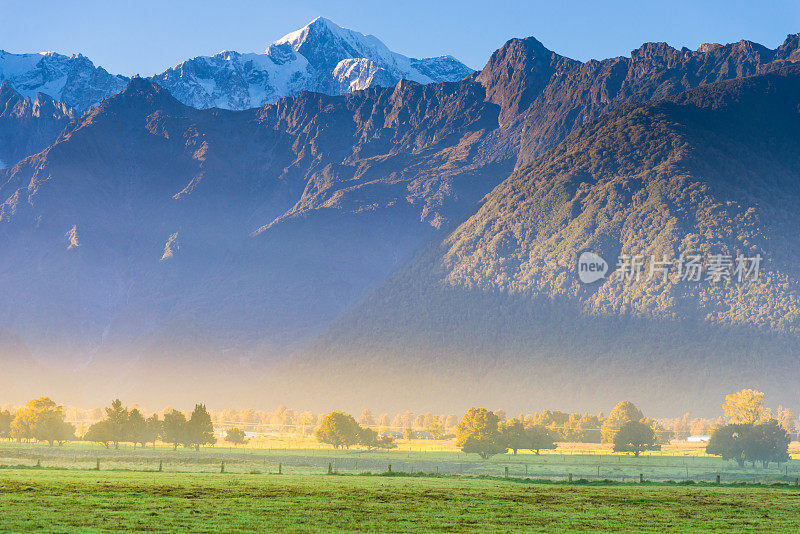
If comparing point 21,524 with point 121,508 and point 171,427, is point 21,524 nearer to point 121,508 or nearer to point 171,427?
point 121,508

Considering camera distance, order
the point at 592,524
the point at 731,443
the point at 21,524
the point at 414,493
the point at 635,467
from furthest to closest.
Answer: the point at 731,443 → the point at 635,467 → the point at 414,493 → the point at 592,524 → the point at 21,524

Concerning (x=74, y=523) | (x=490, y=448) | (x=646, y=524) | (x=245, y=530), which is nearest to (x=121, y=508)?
(x=74, y=523)

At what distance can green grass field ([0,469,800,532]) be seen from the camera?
155 ft

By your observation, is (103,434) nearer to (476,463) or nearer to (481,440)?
(481,440)

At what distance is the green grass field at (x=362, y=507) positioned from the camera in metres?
47.1

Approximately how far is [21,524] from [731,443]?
169 metres

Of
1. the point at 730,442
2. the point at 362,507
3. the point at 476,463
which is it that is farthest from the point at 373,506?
the point at 730,442

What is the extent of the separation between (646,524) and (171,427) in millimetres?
162302

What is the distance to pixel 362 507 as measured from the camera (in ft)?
188

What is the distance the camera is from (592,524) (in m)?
50.8

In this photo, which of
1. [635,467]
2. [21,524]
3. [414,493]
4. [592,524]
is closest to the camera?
[21,524]

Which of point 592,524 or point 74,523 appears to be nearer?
point 74,523

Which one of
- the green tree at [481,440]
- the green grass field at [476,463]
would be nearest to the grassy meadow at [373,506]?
the green grass field at [476,463]

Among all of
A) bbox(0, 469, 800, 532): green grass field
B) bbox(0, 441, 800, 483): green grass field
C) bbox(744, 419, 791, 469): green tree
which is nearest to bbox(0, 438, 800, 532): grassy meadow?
bbox(0, 469, 800, 532): green grass field
